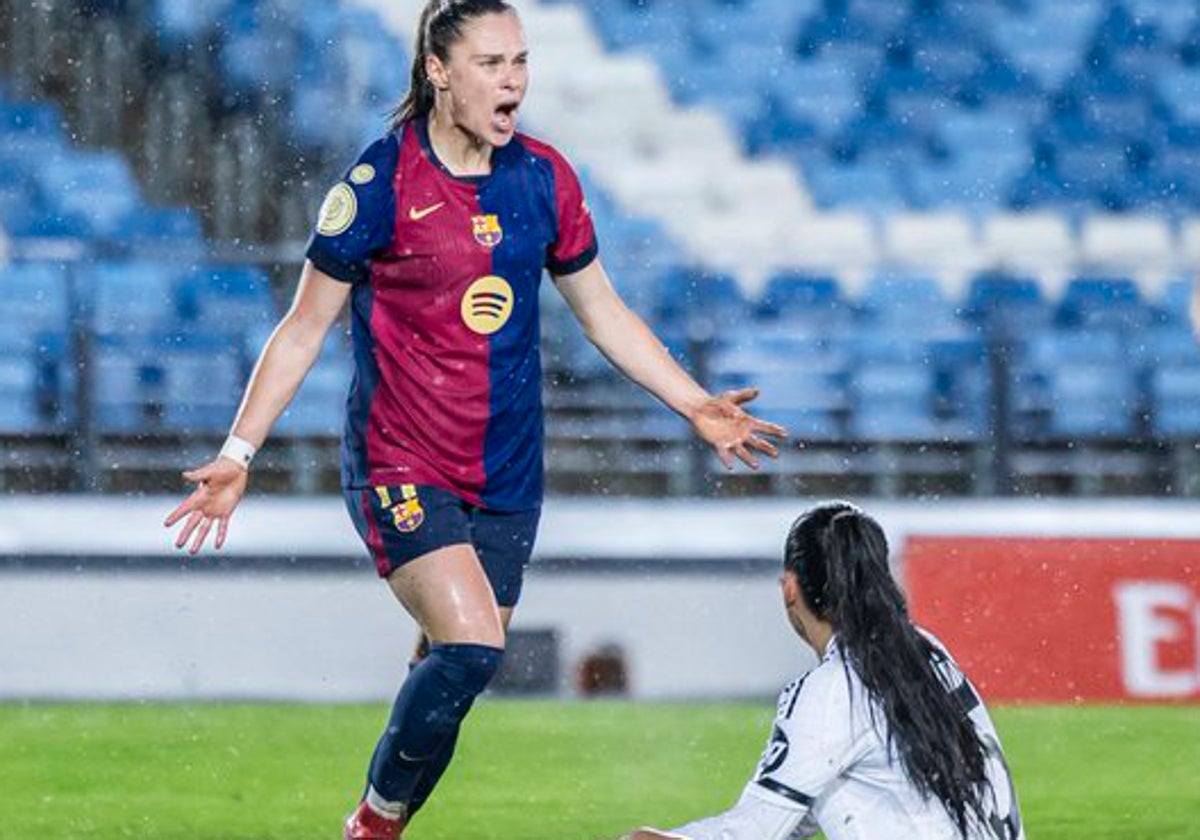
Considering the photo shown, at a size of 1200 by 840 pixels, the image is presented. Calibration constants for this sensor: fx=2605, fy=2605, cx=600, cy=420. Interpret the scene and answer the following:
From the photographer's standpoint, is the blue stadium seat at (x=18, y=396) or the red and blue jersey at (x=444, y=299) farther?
the blue stadium seat at (x=18, y=396)

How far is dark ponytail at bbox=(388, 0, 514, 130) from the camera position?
5.30m

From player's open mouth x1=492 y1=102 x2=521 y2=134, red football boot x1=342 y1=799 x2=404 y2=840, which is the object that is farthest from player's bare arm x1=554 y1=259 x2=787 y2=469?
red football boot x1=342 y1=799 x2=404 y2=840

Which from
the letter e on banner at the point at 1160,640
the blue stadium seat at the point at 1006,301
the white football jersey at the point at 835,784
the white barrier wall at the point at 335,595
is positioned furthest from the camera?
the blue stadium seat at the point at 1006,301

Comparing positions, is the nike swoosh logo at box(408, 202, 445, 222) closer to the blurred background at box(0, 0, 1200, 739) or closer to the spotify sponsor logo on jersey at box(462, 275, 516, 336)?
the spotify sponsor logo on jersey at box(462, 275, 516, 336)

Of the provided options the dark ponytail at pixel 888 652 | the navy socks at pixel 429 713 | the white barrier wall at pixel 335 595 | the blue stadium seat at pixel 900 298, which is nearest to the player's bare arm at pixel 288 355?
the navy socks at pixel 429 713

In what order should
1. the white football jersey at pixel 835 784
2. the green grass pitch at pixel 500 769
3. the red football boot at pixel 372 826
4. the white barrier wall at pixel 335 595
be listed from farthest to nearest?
the white barrier wall at pixel 335 595 → the green grass pitch at pixel 500 769 → the red football boot at pixel 372 826 → the white football jersey at pixel 835 784

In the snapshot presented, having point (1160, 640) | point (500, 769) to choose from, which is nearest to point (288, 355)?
point (500, 769)

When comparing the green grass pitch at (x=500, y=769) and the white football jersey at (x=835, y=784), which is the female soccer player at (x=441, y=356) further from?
the white football jersey at (x=835, y=784)

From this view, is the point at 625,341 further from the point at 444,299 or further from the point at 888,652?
the point at 888,652

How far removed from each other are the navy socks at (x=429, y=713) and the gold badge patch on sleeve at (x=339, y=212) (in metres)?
0.88

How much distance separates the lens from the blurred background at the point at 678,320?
32.4ft

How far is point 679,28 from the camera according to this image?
13266mm

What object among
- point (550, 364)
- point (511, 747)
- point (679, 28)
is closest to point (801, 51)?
point (679, 28)

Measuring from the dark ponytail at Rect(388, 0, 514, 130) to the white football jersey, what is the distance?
5.90ft
